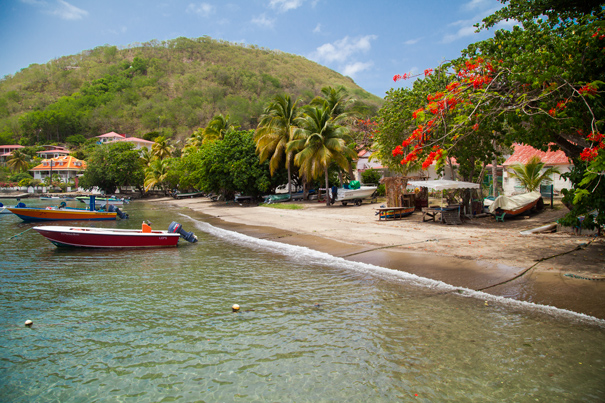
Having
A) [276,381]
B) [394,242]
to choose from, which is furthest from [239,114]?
[276,381]

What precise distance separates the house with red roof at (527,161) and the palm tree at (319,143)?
11.9 m

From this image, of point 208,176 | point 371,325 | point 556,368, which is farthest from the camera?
point 208,176

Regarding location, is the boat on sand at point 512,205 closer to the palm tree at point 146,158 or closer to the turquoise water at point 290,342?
the turquoise water at point 290,342

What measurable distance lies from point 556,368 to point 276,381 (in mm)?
3795

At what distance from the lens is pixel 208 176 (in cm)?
3762

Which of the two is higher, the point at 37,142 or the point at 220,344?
the point at 37,142

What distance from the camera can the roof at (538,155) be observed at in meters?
26.3

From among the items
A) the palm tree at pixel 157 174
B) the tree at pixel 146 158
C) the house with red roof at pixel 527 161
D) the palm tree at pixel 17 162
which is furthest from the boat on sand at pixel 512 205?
the palm tree at pixel 17 162

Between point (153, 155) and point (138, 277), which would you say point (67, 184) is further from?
point (138, 277)

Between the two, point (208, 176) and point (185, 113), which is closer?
point (208, 176)

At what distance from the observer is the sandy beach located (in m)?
7.68

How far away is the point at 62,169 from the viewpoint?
82.8 m

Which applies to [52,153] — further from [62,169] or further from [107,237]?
[107,237]

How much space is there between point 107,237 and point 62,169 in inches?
3275
